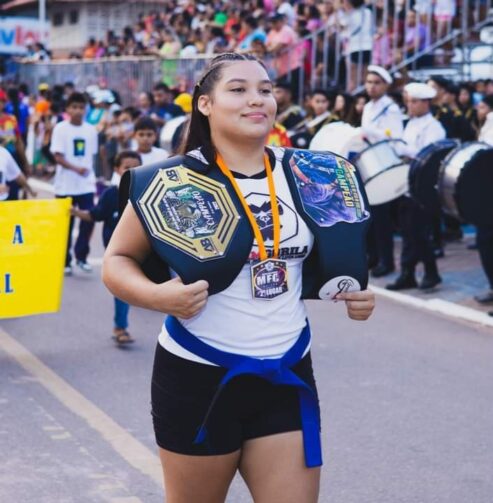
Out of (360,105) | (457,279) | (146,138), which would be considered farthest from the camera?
(360,105)

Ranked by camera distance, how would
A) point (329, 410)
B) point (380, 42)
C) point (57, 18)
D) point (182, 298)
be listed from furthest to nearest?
point (57, 18)
point (380, 42)
point (329, 410)
point (182, 298)

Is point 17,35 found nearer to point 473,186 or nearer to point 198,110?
point 473,186

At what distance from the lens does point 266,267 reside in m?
3.27

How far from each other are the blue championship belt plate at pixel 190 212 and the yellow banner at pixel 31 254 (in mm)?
4996

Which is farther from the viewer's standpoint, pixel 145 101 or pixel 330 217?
pixel 145 101

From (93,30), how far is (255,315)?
45514 millimetres

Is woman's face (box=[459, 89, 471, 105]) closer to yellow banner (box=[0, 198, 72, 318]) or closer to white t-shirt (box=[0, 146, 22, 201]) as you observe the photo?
white t-shirt (box=[0, 146, 22, 201])

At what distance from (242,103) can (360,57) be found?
14400 mm

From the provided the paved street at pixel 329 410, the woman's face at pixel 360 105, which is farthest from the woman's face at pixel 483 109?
the paved street at pixel 329 410

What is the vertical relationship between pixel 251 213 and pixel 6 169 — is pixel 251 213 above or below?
above

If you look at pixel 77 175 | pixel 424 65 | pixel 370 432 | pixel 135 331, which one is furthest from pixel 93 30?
pixel 370 432

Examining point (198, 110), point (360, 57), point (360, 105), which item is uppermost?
point (360, 57)

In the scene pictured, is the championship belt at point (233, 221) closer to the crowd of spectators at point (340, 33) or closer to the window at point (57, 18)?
the crowd of spectators at point (340, 33)

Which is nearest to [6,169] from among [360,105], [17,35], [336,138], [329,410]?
[336,138]
